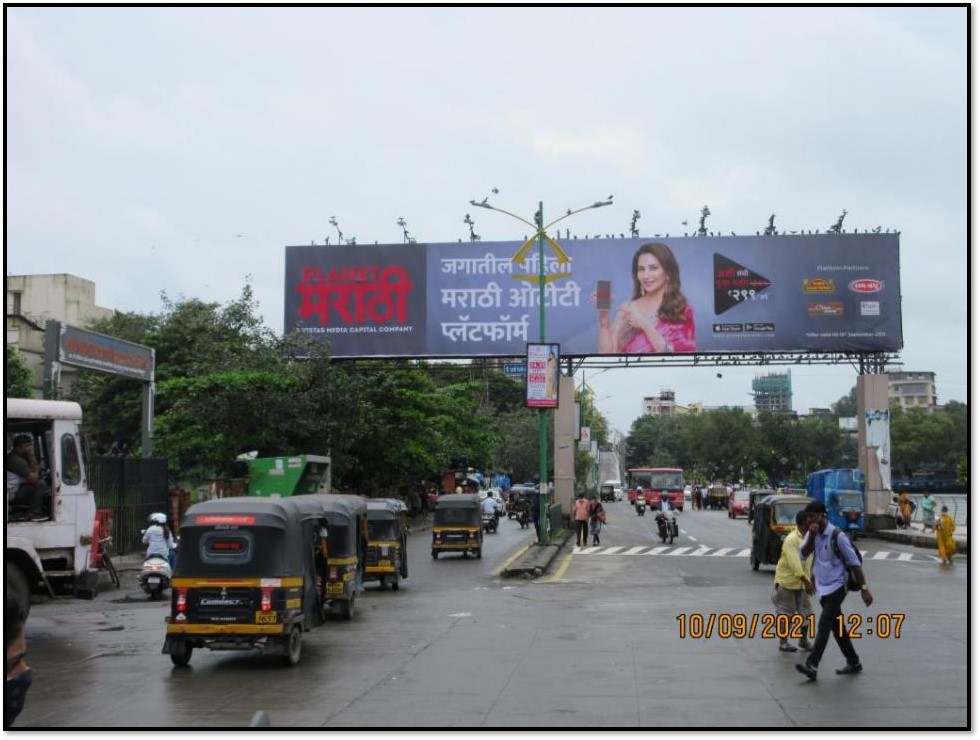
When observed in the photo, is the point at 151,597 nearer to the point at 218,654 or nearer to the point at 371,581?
the point at 371,581

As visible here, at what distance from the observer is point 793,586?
44.8 feet

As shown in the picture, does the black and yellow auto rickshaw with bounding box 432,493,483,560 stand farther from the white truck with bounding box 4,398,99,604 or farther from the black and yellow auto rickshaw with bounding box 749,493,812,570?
the white truck with bounding box 4,398,99,604

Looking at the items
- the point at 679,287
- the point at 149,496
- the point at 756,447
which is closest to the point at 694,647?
the point at 149,496

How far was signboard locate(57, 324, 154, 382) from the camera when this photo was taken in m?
25.5

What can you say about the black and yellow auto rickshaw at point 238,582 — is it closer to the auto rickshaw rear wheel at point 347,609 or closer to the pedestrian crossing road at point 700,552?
the auto rickshaw rear wheel at point 347,609

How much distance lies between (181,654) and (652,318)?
33236 millimetres

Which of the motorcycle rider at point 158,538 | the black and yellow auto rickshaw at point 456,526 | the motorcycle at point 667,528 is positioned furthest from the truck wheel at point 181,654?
the motorcycle at point 667,528

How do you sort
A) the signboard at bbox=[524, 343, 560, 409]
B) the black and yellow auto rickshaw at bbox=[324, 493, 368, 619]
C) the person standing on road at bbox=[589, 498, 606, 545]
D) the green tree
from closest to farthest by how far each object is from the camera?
the black and yellow auto rickshaw at bbox=[324, 493, 368, 619] < the signboard at bbox=[524, 343, 560, 409] < the person standing on road at bbox=[589, 498, 606, 545] < the green tree

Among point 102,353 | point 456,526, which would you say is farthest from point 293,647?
point 456,526

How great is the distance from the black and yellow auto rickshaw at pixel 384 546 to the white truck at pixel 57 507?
7.63 metres

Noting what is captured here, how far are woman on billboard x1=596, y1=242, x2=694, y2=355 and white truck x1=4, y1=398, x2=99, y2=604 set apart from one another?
2987cm

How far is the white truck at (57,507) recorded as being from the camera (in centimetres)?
1577

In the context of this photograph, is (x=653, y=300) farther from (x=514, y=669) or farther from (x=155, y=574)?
(x=514, y=669)
